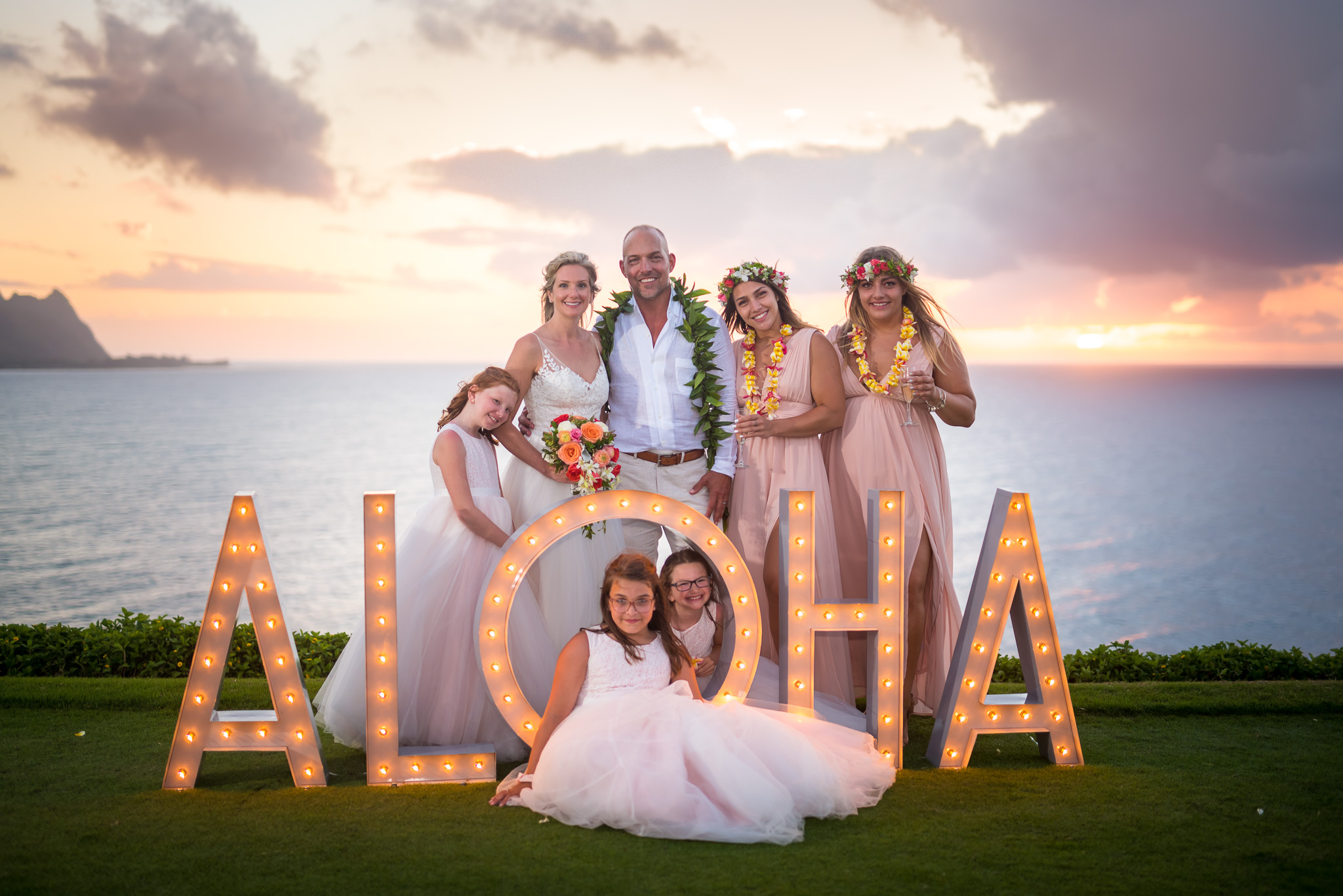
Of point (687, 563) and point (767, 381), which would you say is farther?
point (767, 381)

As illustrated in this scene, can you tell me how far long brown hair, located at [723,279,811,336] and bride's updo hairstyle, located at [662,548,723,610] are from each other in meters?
1.53

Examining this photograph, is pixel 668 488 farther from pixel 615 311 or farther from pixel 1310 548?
pixel 1310 548

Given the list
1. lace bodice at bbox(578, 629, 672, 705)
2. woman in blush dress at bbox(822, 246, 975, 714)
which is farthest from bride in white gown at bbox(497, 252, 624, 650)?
woman in blush dress at bbox(822, 246, 975, 714)

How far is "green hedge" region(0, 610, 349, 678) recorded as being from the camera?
6.12m

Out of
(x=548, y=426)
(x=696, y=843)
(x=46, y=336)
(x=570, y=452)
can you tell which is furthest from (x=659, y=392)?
(x=46, y=336)

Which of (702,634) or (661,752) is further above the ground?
(702,634)

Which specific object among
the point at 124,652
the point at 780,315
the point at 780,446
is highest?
the point at 780,315

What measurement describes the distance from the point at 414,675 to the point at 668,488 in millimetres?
1698

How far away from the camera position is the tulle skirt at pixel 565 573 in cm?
491

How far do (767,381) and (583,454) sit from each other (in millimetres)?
1277

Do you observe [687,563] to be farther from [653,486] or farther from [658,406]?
[658,406]

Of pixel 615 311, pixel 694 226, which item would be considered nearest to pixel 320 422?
pixel 694 226

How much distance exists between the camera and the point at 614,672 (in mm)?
4238

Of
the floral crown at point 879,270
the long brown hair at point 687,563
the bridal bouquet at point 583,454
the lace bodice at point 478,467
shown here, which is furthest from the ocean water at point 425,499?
the floral crown at point 879,270
